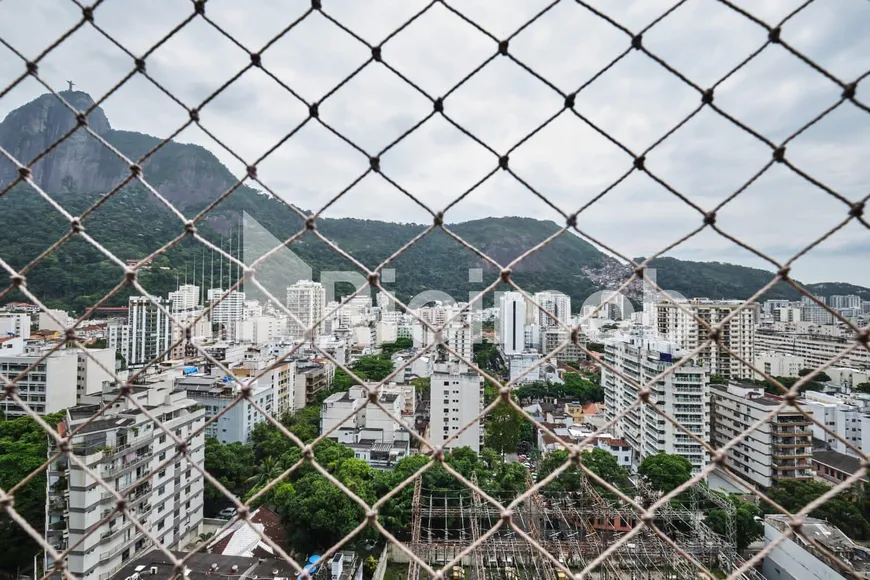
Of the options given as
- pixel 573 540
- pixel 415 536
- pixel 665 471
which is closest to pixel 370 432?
pixel 415 536

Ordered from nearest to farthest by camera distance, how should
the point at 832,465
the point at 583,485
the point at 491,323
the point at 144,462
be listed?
the point at 144,462
the point at 583,485
the point at 832,465
the point at 491,323

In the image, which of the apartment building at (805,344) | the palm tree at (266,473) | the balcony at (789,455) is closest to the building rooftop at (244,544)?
the palm tree at (266,473)

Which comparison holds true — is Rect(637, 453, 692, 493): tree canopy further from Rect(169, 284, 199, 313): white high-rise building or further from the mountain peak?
the mountain peak

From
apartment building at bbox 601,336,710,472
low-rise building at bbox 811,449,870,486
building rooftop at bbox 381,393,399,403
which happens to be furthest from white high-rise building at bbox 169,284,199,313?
low-rise building at bbox 811,449,870,486

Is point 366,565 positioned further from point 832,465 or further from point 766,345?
point 766,345

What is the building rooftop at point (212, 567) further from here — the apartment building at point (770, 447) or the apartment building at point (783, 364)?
the apartment building at point (783, 364)

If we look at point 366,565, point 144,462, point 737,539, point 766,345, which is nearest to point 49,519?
point 144,462
